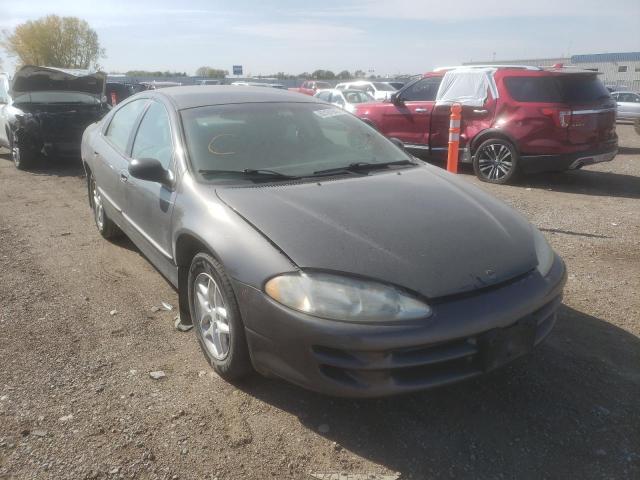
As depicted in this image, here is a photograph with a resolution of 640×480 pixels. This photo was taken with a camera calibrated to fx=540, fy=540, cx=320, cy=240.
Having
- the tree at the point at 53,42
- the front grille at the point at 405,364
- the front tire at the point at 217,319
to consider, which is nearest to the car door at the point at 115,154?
the front tire at the point at 217,319

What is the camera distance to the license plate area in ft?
7.48

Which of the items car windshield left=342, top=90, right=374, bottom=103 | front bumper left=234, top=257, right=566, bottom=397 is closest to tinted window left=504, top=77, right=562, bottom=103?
front bumper left=234, top=257, right=566, bottom=397

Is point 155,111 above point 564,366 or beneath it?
above

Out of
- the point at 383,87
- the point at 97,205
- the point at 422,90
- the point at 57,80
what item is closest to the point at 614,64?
the point at 383,87

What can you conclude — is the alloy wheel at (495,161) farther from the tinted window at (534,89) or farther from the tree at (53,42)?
the tree at (53,42)

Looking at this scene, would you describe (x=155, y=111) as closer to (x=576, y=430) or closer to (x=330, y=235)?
(x=330, y=235)

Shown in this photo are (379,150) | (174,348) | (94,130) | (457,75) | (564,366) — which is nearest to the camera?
(564,366)

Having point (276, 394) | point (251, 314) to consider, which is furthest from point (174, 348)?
point (251, 314)

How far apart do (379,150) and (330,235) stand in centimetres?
143

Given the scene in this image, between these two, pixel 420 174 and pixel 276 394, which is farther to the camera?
pixel 420 174

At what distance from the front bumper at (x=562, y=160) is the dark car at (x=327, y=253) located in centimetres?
450

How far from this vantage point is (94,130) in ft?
17.3

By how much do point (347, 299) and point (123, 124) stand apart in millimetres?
3103

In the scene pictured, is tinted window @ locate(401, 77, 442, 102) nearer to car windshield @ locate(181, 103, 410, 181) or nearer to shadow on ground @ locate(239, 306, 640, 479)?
car windshield @ locate(181, 103, 410, 181)
